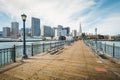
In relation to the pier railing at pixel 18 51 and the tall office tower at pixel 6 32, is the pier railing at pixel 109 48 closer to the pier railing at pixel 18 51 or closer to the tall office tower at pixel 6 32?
the pier railing at pixel 18 51

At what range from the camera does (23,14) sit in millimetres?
10969

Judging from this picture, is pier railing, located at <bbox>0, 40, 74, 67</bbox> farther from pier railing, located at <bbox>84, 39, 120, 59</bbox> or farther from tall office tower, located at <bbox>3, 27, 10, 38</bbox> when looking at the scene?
tall office tower, located at <bbox>3, 27, 10, 38</bbox>

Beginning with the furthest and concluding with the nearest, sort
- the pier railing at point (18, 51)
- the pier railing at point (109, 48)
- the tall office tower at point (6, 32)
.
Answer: the tall office tower at point (6, 32) → the pier railing at point (109, 48) → the pier railing at point (18, 51)

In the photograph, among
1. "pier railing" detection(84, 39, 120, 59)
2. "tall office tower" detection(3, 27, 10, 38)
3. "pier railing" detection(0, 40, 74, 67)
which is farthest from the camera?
"tall office tower" detection(3, 27, 10, 38)

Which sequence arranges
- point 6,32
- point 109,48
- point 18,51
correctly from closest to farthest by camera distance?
point 18,51 → point 109,48 → point 6,32

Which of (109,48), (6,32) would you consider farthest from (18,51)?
(6,32)

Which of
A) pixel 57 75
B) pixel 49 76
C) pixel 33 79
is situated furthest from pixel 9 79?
pixel 57 75

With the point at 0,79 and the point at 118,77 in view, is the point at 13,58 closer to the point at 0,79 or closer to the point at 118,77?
the point at 0,79

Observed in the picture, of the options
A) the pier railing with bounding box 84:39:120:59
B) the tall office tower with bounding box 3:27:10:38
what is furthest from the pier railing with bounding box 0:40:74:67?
the tall office tower with bounding box 3:27:10:38

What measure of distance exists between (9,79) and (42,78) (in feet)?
5.26

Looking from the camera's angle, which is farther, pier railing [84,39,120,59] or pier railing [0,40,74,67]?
pier railing [84,39,120,59]

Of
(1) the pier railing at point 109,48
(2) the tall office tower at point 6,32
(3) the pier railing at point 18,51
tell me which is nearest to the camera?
(3) the pier railing at point 18,51

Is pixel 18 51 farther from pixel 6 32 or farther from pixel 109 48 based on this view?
pixel 6 32

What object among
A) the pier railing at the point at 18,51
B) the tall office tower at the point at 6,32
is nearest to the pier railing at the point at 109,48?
the pier railing at the point at 18,51
